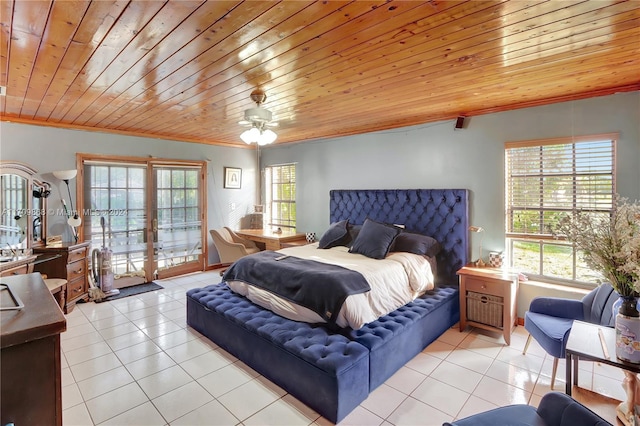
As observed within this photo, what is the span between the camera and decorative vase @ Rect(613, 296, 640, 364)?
1.75 metres

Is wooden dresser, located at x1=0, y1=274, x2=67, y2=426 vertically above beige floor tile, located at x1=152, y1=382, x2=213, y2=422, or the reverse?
wooden dresser, located at x1=0, y1=274, x2=67, y2=426

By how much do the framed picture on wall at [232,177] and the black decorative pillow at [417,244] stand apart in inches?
147

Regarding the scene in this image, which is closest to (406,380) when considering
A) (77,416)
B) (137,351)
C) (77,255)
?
(77,416)

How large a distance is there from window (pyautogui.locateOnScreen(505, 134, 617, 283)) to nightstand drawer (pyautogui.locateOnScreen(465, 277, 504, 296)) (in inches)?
25.6

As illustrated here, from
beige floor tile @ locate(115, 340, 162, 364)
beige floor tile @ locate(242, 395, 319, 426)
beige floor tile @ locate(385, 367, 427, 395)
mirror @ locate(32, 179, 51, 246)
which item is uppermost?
mirror @ locate(32, 179, 51, 246)

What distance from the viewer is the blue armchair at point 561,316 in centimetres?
246

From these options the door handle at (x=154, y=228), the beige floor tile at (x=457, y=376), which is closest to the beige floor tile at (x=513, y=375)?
the beige floor tile at (x=457, y=376)

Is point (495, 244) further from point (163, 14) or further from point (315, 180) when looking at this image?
point (163, 14)

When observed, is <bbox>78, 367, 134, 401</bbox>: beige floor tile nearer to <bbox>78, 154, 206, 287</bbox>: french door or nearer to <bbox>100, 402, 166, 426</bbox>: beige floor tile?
<bbox>100, 402, 166, 426</bbox>: beige floor tile

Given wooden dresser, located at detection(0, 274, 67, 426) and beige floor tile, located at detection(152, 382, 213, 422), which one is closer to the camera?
wooden dresser, located at detection(0, 274, 67, 426)

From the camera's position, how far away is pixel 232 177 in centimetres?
642

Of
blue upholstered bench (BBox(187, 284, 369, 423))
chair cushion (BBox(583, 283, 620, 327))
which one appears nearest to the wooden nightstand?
chair cushion (BBox(583, 283, 620, 327))

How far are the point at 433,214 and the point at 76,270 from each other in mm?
4792

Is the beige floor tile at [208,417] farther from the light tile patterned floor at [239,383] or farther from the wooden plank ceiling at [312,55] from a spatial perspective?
the wooden plank ceiling at [312,55]
